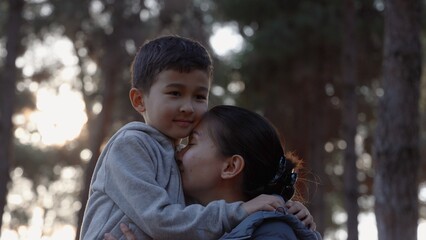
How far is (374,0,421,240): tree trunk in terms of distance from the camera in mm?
7746

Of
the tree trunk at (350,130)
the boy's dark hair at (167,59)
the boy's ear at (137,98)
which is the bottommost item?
the tree trunk at (350,130)

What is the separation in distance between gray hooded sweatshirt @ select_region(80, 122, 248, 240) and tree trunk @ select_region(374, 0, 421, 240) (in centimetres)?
458

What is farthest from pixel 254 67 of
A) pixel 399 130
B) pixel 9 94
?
pixel 399 130

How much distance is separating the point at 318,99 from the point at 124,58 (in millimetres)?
4681

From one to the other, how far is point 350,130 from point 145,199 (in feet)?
34.8

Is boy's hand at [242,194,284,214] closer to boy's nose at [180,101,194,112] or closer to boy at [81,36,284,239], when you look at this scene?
boy at [81,36,284,239]

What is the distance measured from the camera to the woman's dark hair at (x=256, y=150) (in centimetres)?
332

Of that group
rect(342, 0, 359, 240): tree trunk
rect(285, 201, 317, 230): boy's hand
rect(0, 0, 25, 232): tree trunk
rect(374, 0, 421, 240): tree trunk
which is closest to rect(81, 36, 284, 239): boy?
rect(285, 201, 317, 230): boy's hand

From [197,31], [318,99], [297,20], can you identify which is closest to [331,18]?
[297,20]

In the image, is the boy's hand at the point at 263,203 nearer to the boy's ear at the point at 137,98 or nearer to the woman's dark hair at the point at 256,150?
the woman's dark hair at the point at 256,150

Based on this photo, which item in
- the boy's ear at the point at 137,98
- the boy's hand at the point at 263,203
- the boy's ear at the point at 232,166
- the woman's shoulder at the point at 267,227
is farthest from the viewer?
the boy's ear at the point at 137,98

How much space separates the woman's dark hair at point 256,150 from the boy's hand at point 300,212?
61 millimetres

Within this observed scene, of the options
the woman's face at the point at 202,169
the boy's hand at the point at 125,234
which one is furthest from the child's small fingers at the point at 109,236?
the woman's face at the point at 202,169

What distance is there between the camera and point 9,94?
54.6 ft
